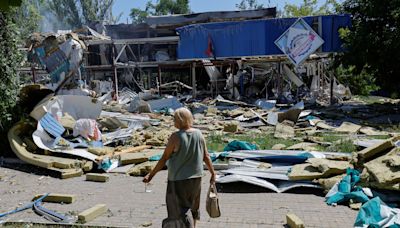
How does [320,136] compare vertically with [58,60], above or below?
below

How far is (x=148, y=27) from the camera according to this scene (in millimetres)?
31062

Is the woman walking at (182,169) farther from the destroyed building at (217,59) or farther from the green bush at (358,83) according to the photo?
the green bush at (358,83)

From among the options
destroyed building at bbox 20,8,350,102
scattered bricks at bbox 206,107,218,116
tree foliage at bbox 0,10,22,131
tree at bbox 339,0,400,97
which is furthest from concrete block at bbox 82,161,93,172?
tree at bbox 339,0,400,97

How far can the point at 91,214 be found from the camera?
572 cm

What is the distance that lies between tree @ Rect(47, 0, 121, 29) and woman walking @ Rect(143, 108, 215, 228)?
186 feet

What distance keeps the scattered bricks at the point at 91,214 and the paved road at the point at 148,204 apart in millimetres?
89

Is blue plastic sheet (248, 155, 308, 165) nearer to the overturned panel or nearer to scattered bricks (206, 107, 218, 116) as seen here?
the overturned panel

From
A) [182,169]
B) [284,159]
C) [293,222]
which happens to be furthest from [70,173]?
[293,222]

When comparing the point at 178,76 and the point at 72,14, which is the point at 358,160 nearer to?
the point at 178,76

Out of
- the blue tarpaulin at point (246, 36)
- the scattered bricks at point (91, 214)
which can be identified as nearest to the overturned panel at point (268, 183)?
the scattered bricks at point (91, 214)

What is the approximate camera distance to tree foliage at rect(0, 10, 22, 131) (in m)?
8.97

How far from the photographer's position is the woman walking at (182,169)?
4414 mm

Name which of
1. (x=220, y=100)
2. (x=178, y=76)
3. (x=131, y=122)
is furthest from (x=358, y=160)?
(x=178, y=76)

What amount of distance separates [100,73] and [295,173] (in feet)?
85.6
